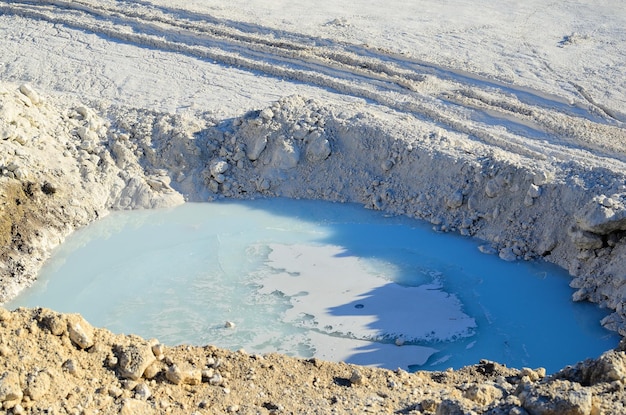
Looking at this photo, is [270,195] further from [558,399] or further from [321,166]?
[558,399]

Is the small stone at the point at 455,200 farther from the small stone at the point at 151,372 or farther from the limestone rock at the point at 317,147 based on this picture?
the small stone at the point at 151,372

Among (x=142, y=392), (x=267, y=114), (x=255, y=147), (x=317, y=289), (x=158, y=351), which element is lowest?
(x=317, y=289)

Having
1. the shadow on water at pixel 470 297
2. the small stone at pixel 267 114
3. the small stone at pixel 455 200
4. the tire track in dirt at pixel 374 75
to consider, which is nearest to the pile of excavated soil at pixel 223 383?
the shadow on water at pixel 470 297

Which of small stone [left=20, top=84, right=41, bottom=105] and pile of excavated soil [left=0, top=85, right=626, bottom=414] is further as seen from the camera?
small stone [left=20, top=84, right=41, bottom=105]

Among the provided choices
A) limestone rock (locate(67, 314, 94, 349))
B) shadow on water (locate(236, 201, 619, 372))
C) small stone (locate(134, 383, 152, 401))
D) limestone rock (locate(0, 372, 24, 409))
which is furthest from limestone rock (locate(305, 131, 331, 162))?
limestone rock (locate(0, 372, 24, 409))

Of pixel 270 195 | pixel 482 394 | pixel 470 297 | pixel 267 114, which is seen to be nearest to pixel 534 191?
pixel 470 297

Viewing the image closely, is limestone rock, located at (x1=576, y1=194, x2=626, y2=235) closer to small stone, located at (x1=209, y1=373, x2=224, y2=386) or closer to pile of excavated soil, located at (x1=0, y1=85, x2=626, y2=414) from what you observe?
pile of excavated soil, located at (x1=0, y1=85, x2=626, y2=414)
